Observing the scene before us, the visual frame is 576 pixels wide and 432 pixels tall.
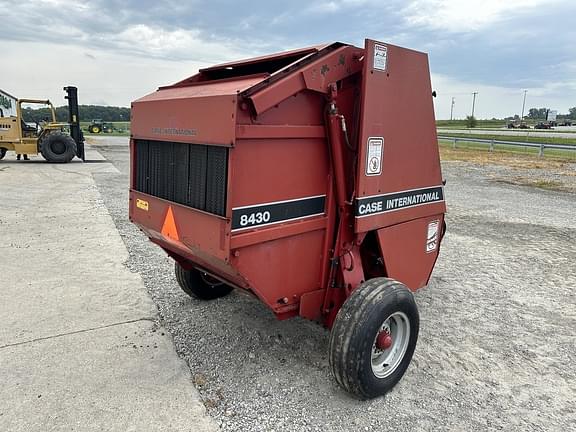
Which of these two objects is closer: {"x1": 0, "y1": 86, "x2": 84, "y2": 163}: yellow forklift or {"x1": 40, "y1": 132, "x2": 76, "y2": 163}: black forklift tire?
{"x1": 0, "y1": 86, "x2": 84, "y2": 163}: yellow forklift

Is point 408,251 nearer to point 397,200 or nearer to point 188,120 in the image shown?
point 397,200

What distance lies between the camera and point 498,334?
3.96m

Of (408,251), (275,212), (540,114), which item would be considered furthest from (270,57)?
(540,114)

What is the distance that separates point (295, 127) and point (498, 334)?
8.69 feet

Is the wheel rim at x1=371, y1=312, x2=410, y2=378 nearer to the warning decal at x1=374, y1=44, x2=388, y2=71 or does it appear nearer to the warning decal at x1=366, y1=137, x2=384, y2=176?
the warning decal at x1=366, y1=137, x2=384, y2=176

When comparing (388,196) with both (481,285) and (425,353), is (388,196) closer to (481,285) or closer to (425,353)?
(425,353)

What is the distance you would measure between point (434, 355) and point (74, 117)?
17010 mm

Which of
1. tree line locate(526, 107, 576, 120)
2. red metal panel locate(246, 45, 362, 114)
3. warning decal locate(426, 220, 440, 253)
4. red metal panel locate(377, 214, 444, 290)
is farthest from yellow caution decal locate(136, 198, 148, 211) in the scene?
tree line locate(526, 107, 576, 120)

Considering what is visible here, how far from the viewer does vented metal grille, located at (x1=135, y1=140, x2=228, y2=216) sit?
2602 mm

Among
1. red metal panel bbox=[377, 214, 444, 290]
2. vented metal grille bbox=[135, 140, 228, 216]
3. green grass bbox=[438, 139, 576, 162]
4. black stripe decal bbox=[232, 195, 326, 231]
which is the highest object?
green grass bbox=[438, 139, 576, 162]

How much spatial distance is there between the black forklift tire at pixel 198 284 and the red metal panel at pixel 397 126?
179 cm

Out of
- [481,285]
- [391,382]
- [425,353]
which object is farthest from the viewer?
[481,285]

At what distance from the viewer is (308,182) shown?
2904 millimetres

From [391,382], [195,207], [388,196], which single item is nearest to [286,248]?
[195,207]
